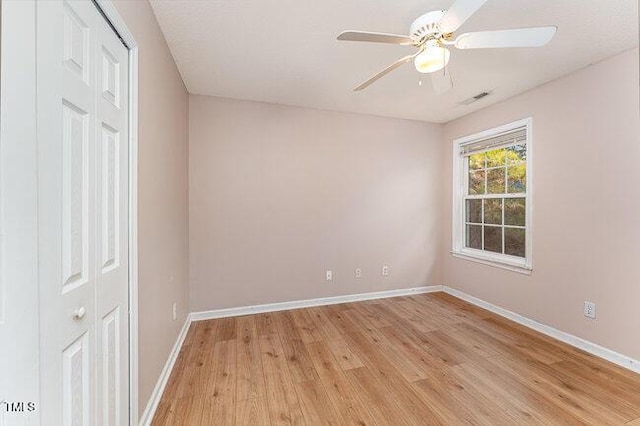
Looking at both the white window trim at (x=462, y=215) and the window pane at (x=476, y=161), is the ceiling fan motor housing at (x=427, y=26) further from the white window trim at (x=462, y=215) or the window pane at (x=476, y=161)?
the window pane at (x=476, y=161)

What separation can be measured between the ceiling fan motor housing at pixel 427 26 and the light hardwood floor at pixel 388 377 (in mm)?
2230

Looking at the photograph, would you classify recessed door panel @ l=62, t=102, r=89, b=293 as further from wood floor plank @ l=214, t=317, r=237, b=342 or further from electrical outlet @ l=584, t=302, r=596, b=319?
electrical outlet @ l=584, t=302, r=596, b=319

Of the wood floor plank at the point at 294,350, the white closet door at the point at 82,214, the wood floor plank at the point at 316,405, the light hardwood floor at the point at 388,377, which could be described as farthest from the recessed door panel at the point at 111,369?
the wood floor plank at the point at 294,350

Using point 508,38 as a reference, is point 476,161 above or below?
below

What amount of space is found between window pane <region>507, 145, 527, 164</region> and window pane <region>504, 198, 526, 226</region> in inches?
17.1

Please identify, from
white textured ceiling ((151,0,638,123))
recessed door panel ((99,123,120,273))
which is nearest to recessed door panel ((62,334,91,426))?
recessed door panel ((99,123,120,273))

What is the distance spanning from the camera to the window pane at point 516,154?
2.90 metres

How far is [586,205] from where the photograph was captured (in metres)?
2.35

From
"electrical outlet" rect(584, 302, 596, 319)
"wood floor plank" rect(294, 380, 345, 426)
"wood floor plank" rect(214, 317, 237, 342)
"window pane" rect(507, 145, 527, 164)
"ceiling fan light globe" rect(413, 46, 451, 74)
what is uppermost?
"ceiling fan light globe" rect(413, 46, 451, 74)

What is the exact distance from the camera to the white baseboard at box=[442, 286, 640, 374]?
2.06 meters

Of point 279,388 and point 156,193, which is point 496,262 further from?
point 156,193

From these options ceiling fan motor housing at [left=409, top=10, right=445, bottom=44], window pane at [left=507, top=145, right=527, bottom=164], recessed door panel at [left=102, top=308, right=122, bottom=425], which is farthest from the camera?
window pane at [left=507, top=145, right=527, bottom=164]

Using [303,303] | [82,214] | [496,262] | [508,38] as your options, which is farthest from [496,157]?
[82,214]

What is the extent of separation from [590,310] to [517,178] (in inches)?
55.7
